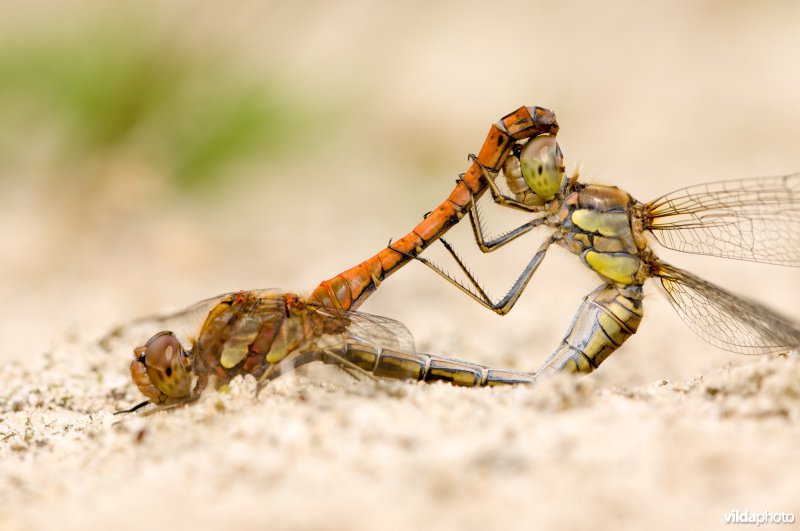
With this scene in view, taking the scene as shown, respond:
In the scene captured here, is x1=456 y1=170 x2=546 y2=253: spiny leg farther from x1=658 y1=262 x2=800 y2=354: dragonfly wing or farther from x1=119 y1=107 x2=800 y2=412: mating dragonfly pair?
x1=658 y1=262 x2=800 y2=354: dragonfly wing

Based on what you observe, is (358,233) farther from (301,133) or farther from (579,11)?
(579,11)

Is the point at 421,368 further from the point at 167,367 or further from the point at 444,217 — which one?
the point at 167,367

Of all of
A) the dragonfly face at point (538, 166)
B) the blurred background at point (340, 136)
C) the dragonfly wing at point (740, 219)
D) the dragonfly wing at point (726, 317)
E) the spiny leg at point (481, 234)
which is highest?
the blurred background at point (340, 136)

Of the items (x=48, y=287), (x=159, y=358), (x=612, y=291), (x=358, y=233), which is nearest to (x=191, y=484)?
(x=159, y=358)

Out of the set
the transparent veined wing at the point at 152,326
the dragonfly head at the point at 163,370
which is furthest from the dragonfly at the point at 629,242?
the dragonfly head at the point at 163,370

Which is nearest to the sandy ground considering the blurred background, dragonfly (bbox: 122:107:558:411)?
the blurred background

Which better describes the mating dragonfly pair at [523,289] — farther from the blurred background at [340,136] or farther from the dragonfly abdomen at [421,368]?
the blurred background at [340,136]
